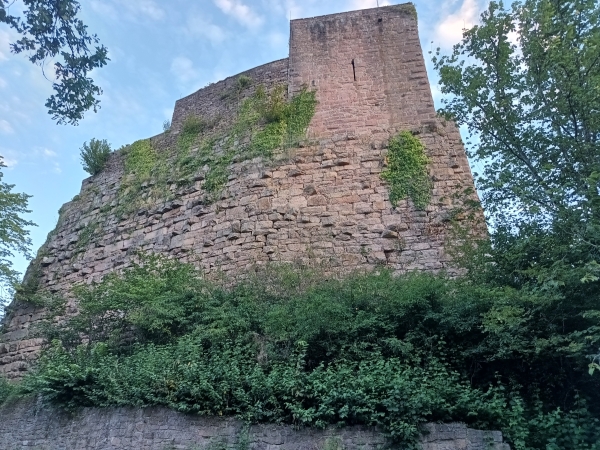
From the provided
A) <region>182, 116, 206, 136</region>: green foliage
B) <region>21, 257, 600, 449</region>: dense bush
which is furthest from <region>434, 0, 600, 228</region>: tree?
<region>182, 116, 206, 136</region>: green foliage

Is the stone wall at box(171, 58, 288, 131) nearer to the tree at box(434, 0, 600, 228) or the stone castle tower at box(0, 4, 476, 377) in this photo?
the stone castle tower at box(0, 4, 476, 377)

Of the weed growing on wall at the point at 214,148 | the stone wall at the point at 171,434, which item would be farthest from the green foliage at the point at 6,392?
the weed growing on wall at the point at 214,148

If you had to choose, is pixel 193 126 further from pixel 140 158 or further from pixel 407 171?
pixel 407 171

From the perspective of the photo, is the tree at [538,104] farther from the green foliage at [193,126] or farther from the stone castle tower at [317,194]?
the green foliage at [193,126]

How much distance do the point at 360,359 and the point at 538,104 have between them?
411 centimetres

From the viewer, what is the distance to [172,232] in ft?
34.6

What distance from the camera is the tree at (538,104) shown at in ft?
19.4

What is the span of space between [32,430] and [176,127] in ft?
25.9

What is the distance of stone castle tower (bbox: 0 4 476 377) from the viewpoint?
8.95 meters

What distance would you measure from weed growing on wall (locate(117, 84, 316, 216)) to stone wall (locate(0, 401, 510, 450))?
16.7 ft

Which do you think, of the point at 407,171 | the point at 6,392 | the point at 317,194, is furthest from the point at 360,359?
the point at 6,392

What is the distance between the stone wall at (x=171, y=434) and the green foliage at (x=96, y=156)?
7622 mm

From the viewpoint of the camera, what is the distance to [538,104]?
21.4 ft

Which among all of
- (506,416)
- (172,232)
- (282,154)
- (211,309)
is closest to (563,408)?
(506,416)
